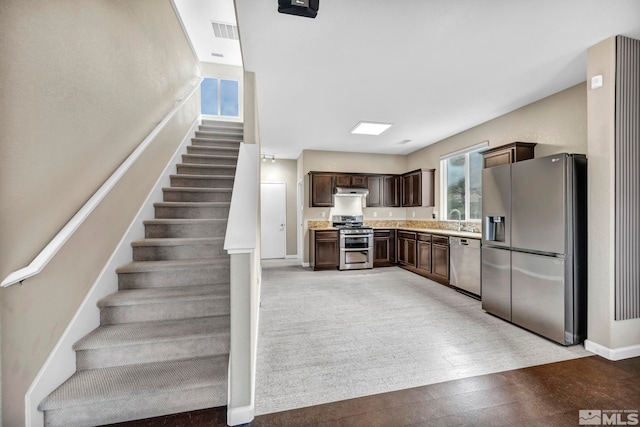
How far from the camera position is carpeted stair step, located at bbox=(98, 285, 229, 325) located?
1913mm

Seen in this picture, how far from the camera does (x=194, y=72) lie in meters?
4.68

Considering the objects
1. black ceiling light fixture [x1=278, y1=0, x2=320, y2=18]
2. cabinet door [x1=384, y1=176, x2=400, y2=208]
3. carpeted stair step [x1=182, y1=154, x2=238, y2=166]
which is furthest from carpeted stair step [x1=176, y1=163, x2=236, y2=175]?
cabinet door [x1=384, y1=176, x2=400, y2=208]

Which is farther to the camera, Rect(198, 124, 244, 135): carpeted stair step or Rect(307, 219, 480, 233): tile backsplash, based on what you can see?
Rect(307, 219, 480, 233): tile backsplash

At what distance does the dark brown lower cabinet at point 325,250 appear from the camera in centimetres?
572

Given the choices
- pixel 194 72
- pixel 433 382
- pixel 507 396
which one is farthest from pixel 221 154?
pixel 507 396

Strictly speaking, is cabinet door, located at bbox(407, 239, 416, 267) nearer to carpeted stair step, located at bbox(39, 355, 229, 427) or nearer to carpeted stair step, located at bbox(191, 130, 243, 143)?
carpeted stair step, located at bbox(191, 130, 243, 143)

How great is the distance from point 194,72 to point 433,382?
5632 mm

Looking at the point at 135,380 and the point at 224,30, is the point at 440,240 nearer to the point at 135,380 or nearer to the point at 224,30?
the point at 135,380

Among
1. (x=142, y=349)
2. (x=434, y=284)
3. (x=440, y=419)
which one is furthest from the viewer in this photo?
(x=434, y=284)

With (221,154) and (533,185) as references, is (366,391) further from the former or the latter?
(221,154)

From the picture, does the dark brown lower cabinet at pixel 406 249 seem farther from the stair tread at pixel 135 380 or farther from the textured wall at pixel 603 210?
the stair tread at pixel 135 380

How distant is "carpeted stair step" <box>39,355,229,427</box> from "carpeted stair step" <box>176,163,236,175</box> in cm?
241

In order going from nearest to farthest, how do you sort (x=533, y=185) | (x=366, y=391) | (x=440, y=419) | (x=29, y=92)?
(x=29, y=92) → (x=440, y=419) → (x=366, y=391) → (x=533, y=185)

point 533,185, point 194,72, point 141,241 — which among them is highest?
point 194,72
